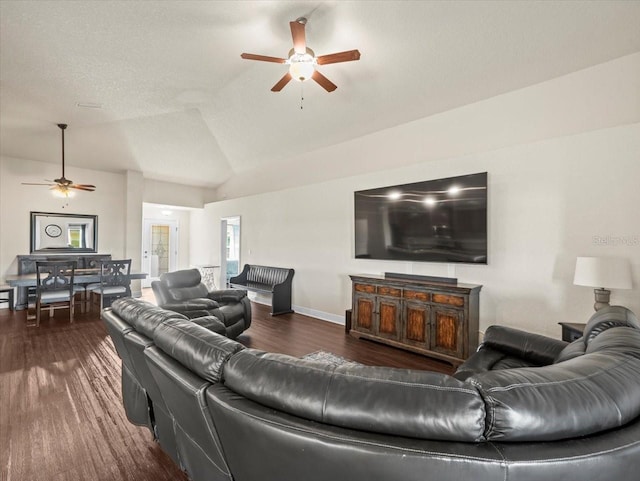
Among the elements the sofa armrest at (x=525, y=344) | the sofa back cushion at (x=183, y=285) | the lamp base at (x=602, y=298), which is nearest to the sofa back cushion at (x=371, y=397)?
the sofa armrest at (x=525, y=344)

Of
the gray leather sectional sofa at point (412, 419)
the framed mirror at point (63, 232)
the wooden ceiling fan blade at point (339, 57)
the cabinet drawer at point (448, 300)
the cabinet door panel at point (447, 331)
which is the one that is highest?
the wooden ceiling fan blade at point (339, 57)

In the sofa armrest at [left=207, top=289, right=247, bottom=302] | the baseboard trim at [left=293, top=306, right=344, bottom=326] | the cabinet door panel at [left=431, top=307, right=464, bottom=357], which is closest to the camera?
the cabinet door panel at [left=431, top=307, right=464, bottom=357]

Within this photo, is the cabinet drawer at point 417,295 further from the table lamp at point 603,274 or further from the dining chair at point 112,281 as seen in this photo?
the dining chair at point 112,281

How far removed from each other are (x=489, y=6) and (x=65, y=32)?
4222 mm

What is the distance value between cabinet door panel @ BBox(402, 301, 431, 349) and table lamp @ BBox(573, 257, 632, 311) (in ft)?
5.00

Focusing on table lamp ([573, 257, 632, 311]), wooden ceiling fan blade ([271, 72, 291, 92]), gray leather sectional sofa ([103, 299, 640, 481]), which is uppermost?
wooden ceiling fan blade ([271, 72, 291, 92])

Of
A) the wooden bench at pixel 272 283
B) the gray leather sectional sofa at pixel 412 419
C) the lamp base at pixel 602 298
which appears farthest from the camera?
the wooden bench at pixel 272 283

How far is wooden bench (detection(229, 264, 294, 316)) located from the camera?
579 centimetres

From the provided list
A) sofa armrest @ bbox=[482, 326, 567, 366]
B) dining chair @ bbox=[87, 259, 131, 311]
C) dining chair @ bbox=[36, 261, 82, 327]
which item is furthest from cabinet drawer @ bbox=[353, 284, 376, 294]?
dining chair @ bbox=[36, 261, 82, 327]

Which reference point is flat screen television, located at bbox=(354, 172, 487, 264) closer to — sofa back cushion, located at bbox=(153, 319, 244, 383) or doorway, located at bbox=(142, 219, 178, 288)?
sofa back cushion, located at bbox=(153, 319, 244, 383)

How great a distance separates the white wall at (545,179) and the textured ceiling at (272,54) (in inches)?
9.7

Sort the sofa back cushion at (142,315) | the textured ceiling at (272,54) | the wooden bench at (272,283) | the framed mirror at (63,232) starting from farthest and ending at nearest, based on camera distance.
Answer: the framed mirror at (63,232) < the wooden bench at (272,283) < the textured ceiling at (272,54) < the sofa back cushion at (142,315)

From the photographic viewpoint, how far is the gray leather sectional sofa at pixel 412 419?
750 mm

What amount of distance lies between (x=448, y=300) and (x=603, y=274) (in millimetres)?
1381
